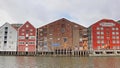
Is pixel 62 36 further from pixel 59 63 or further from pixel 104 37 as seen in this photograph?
pixel 59 63

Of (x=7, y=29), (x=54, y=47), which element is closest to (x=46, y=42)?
(x=54, y=47)

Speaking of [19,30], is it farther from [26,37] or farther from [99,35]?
[99,35]

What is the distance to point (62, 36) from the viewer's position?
3282 inches

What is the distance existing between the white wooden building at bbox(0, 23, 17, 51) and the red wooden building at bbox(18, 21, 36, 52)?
2231 millimetres

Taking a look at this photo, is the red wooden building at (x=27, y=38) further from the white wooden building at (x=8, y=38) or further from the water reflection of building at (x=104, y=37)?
the water reflection of building at (x=104, y=37)

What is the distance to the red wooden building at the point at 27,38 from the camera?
270 ft

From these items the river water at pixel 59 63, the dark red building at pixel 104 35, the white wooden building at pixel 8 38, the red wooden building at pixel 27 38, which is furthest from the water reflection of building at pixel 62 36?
the river water at pixel 59 63

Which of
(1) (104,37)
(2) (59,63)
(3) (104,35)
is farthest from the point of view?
(3) (104,35)

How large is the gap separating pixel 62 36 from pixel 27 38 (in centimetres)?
1473

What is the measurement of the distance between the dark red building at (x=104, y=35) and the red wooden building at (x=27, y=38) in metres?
23.7

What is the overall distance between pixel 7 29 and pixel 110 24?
1725 inches

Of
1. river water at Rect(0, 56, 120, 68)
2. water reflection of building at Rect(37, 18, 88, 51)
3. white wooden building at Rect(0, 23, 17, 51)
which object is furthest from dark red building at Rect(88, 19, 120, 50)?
river water at Rect(0, 56, 120, 68)

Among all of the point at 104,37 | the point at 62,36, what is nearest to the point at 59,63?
the point at 62,36

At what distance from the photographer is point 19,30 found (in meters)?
84.1
